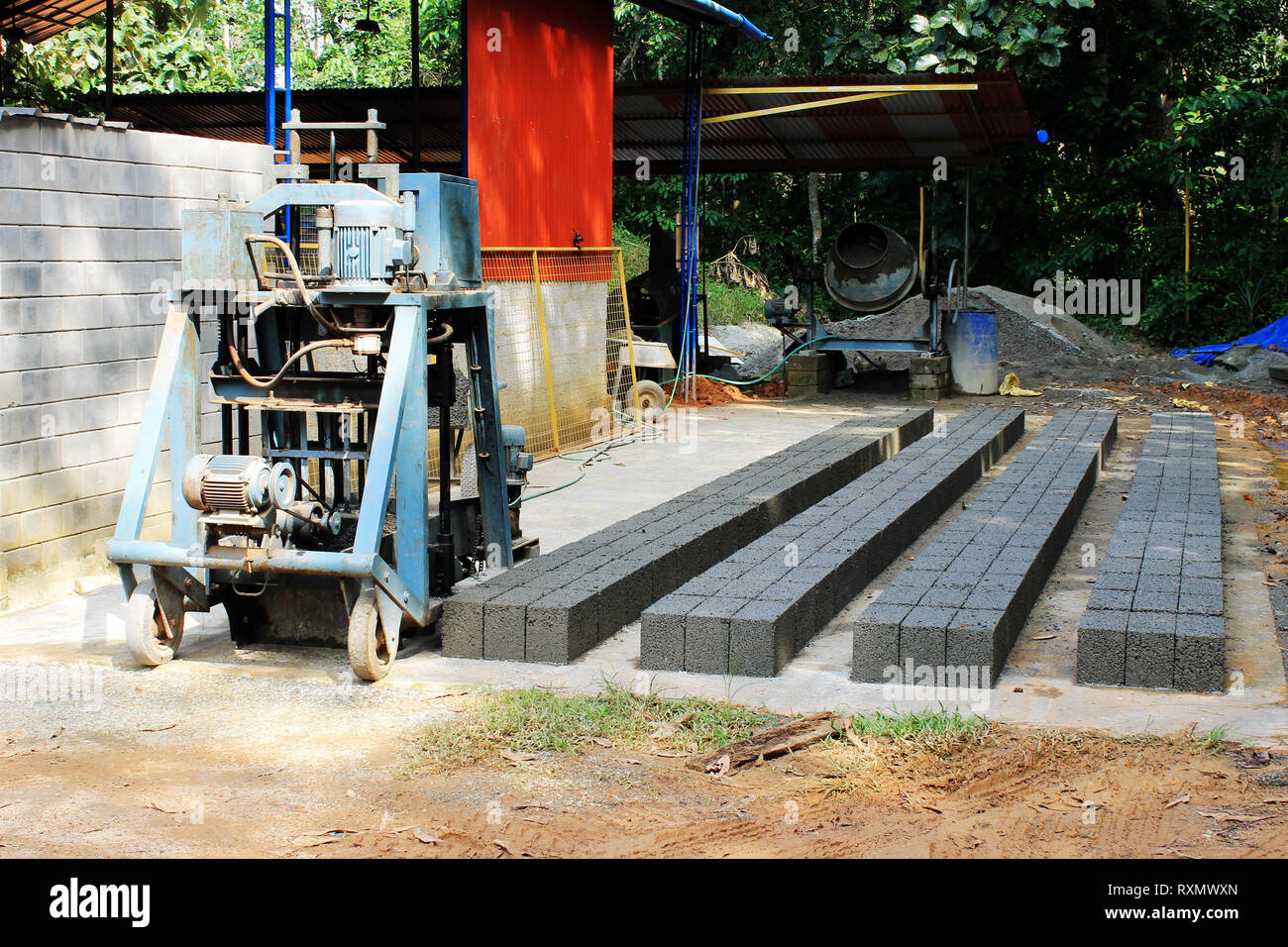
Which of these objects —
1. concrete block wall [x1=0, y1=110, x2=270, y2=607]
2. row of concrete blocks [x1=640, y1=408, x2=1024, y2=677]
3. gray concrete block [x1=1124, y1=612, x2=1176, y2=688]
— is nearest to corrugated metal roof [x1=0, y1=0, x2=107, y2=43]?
concrete block wall [x1=0, y1=110, x2=270, y2=607]

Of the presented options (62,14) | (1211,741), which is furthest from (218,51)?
(1211,741)

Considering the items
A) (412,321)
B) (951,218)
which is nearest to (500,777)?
(412,321)

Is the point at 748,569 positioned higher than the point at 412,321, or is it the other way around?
the point at 412,321

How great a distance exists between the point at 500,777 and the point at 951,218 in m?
21.7

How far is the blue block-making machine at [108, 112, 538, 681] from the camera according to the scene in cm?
602

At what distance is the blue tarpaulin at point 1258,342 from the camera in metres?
19.9

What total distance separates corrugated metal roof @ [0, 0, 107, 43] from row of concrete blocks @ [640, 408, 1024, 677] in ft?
34.2

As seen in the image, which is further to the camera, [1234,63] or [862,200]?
[862,200]

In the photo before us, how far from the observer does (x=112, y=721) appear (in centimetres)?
561

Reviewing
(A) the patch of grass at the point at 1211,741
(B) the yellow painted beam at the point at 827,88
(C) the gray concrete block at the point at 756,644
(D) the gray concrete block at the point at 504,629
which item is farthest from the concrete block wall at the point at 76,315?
(B) the yellow painted beam at the point at 827,88

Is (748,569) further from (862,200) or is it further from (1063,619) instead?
(862,200)

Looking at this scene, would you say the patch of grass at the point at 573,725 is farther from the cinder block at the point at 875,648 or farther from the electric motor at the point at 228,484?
the electric motor at the point at 228,484

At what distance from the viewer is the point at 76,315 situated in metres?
7.61

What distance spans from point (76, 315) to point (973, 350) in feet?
43.3
